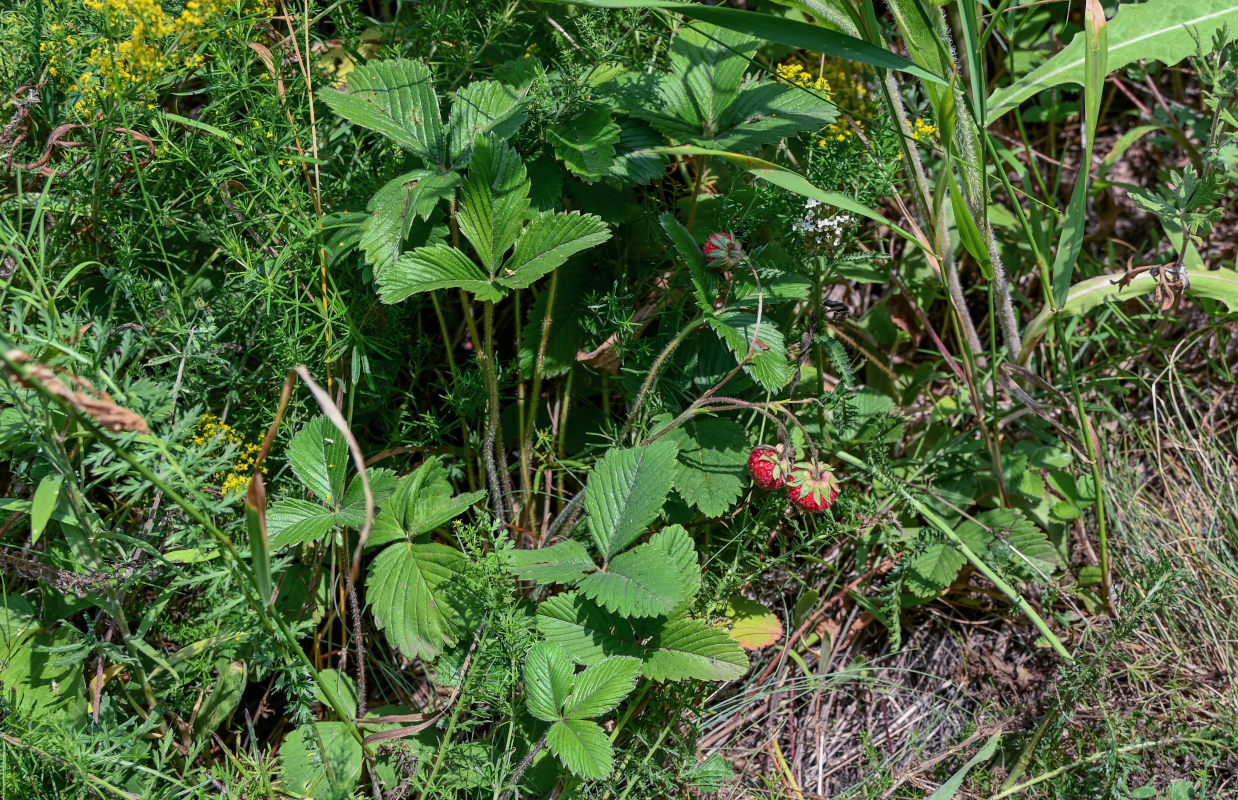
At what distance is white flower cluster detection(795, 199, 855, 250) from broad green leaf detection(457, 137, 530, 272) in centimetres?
60

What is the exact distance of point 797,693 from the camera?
223 cm

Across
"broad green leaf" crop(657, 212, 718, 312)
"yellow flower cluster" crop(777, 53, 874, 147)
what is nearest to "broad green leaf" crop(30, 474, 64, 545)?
"broad green leaf" crop(657, 212, 718, 312)

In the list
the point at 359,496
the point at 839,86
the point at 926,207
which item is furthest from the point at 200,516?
the point at 839,86

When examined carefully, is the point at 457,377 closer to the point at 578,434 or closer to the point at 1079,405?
the point at 578,434

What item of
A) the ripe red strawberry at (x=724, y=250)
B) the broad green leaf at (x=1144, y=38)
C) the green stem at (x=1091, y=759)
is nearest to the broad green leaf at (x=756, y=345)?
the ripe red strawberry at (x=724, y=250)

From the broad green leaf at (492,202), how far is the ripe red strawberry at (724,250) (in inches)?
15.4

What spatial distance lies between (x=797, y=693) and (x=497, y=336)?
1205 mm

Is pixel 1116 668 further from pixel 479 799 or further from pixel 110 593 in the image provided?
pixel 110 593

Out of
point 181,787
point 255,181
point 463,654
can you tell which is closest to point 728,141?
point 255,181

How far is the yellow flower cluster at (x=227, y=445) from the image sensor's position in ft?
5.79

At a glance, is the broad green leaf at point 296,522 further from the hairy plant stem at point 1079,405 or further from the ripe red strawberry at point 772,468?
the hairy plant stem at point 1079,405

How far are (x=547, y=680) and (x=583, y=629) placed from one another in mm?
171

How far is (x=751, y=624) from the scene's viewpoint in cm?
212

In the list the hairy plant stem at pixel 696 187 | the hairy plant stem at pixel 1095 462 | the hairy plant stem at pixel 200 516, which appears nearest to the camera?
the hairy plant stem at pixel 200 516
